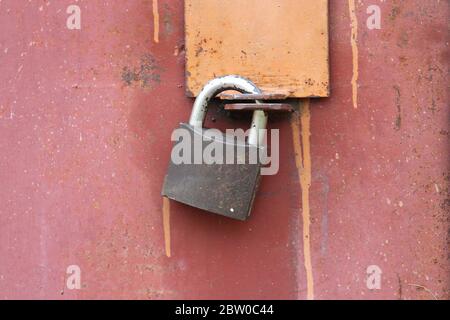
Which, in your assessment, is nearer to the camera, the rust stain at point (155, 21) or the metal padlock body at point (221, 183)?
the metal padlock body at point (221, 183)

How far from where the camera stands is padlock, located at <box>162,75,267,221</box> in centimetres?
102

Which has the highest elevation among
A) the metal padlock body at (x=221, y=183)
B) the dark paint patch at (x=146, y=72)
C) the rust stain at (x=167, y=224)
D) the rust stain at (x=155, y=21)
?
the rust stain at (x=155, y=21)

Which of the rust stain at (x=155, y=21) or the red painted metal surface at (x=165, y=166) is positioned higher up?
the rust stain at (x=155, y=21)

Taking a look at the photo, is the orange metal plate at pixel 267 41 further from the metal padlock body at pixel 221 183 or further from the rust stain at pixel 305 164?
the metal padlock body at pixel 221 183

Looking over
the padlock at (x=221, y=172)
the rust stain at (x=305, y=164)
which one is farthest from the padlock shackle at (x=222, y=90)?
the rust stain at (x=305, y=164)

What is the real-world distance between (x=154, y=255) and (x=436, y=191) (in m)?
0.56

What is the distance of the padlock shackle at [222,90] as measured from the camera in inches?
41.1

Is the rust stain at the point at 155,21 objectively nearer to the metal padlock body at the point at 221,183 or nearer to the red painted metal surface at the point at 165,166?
the red painted metal surface at the point at 165,166

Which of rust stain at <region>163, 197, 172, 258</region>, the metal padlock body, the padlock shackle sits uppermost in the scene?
the padlock shackle

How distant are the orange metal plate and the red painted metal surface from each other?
0.04 metres

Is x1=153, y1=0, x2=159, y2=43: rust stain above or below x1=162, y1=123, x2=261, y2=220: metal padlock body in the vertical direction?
above

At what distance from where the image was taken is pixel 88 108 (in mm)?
1159

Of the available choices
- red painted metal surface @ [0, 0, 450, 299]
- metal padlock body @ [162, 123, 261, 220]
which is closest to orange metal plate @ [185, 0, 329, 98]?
Answer: red painted metal surface @ [0, 0, 450, 299]

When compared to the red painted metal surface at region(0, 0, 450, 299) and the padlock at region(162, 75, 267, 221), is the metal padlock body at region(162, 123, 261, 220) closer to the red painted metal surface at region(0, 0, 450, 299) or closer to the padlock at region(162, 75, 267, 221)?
the padlock at region(162, 75, 267, 221)
